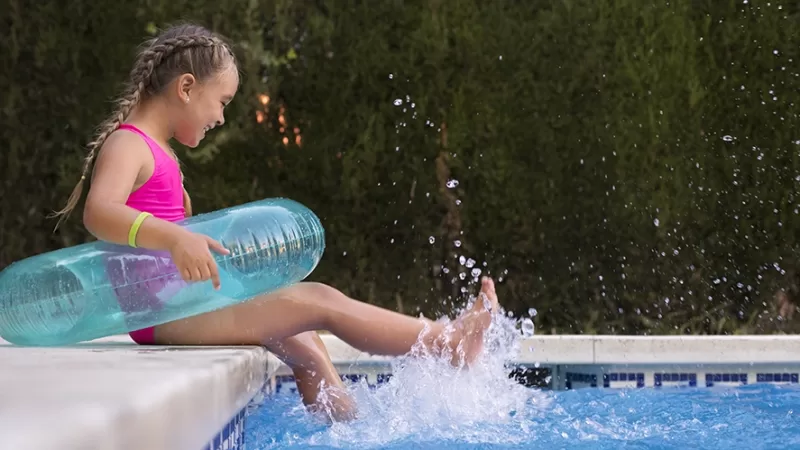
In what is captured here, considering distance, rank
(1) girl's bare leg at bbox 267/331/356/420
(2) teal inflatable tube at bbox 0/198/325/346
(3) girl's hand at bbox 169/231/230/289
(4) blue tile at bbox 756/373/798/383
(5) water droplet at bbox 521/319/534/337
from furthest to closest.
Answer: (4) blue tile at bbox 756/373/798/383 → (5) water droplet at bbox 521/319/534/337 → (1) girl's bare leg at bbox 267/331/356/420 → (2) teal inflatable tube at bbox 0/198/325/346 → (3) girl's hand at bbox 169/231/230/289

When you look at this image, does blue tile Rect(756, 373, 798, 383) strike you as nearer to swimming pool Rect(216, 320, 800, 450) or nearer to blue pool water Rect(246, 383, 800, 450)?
swimming pool Rect(216, 320, 800, 450)

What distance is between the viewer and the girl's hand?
8.07 ft

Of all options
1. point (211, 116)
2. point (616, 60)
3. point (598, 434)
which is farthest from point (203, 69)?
point (616, 60)

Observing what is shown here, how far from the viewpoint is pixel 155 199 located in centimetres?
293

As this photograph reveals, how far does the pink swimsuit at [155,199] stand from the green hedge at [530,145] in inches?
103

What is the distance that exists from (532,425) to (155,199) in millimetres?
1227

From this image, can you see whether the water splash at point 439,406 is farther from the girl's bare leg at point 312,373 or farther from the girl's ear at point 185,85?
the girl's ear at point 185,85

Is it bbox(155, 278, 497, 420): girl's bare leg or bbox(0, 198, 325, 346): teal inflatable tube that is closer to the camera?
bbox(0, 198, 325, 346): teal inflatable tube

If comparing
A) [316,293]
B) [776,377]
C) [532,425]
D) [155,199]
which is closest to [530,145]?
[776,377]

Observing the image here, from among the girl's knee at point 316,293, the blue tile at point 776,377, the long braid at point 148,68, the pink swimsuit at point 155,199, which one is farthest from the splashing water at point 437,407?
the blue tile at point 776,377

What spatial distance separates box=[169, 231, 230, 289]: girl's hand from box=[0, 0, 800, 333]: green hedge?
3144 mm

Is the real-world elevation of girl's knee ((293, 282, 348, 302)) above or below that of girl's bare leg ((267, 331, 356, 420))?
above

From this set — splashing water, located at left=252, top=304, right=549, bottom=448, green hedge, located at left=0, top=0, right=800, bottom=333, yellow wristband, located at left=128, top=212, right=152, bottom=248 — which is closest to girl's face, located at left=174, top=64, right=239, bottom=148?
yellow wristband, located at left=128, top=212, right=152, bottom=248

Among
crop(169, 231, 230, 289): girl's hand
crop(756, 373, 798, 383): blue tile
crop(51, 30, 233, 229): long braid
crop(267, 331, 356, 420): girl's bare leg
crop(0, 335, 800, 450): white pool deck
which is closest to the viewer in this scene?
crop(0, 335, 800, 450): white pool deck
